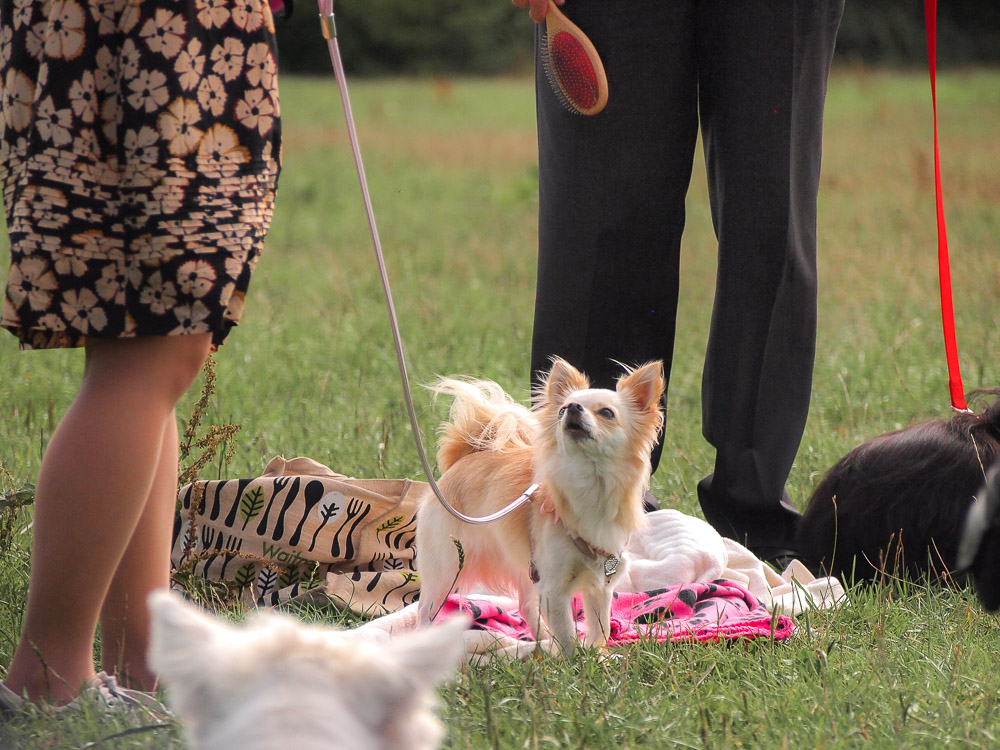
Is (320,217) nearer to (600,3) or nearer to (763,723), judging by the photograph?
(600,3)

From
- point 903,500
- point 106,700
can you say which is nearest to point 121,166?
point 106,700

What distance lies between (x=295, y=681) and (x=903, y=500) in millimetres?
2021

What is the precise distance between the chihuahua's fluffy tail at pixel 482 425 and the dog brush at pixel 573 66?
71cm

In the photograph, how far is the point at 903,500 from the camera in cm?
259

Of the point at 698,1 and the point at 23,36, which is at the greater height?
the point at 698,1

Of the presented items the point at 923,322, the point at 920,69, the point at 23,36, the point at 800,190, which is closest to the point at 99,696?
the point at 23,36

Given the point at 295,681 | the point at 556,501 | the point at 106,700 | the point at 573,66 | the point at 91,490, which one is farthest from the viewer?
the point at 573,66

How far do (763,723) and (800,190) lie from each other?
1479 millimetres

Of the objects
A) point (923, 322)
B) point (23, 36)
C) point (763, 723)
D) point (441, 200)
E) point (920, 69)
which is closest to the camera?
point (23, 36)

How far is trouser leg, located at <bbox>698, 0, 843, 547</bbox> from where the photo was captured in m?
2.57

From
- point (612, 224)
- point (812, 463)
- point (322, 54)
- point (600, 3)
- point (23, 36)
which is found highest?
point (322, 54)

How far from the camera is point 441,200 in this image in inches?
386

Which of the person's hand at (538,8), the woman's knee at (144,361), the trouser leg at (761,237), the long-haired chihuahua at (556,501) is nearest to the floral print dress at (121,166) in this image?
the woman's knee at (144,361)

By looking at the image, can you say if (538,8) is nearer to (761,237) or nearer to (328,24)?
(761,237)
